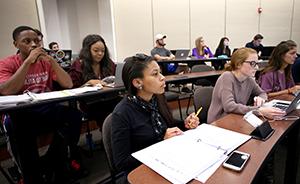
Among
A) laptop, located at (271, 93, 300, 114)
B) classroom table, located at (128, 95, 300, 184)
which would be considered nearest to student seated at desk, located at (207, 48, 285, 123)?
laptop, located at (271, 93, 300, 114)

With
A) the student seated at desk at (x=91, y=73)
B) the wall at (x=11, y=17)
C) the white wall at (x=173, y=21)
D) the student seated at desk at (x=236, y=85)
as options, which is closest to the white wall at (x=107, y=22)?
the white wall at (x=173, y=21)

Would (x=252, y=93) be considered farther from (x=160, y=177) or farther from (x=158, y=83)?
(x=160, y=177)

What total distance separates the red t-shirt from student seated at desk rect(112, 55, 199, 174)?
3.83ft

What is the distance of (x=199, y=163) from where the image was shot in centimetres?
83

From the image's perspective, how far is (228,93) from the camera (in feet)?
5.29

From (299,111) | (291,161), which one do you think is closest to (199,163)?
(299,111)

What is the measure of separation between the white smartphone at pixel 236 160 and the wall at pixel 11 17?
395 centimetres

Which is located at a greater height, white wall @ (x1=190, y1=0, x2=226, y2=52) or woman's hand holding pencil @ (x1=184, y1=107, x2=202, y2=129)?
white wall @ (x1=190, y1=0, x2=226, y2=52)

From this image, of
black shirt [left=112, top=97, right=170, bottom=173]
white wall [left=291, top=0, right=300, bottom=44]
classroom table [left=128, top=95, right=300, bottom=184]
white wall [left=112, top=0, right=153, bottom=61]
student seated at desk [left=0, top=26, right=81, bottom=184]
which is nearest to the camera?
classroom table [left=128, top=95, right=300, bottom=184]

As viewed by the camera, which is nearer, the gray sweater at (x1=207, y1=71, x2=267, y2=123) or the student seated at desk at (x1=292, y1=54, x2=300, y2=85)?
the gray sweater at (x1=207, y1=71, x2=267, y2=123)

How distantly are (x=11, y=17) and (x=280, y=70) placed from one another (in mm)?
3967

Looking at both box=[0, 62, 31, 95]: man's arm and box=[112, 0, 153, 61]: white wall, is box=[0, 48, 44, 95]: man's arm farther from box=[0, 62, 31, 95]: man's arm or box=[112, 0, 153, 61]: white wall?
box=[112, 0, 153, 61]: white wall

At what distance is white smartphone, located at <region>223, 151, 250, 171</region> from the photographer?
2.68 feet

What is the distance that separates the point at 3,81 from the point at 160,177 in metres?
1.63
